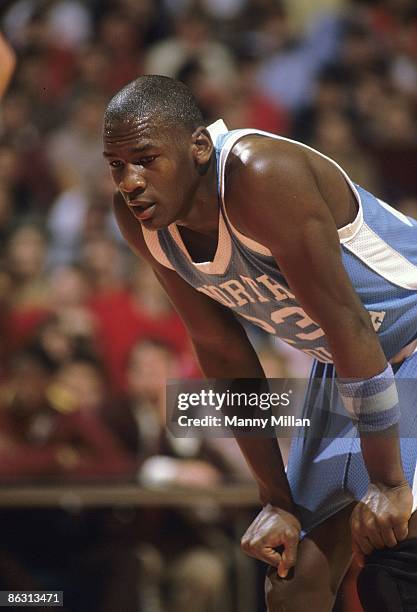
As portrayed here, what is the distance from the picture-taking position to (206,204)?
2.38 meters

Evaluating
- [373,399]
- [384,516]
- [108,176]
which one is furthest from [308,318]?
[108,176]

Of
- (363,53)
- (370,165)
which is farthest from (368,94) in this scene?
(370,165)

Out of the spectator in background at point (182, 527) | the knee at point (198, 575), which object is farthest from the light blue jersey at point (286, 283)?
the knee at point (198, 575)

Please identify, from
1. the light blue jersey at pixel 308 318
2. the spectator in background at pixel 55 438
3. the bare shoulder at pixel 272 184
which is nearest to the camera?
the bare shoulder at pixel 272 184

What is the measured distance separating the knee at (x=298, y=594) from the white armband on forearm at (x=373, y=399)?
0.47m

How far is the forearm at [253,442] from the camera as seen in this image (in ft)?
8.73

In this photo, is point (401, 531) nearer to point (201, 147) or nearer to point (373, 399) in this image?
point (373, 399)

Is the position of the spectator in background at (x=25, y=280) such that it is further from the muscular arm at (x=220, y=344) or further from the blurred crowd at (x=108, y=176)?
the muscular arm at (x=220, y=344)

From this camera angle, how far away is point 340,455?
2609mm

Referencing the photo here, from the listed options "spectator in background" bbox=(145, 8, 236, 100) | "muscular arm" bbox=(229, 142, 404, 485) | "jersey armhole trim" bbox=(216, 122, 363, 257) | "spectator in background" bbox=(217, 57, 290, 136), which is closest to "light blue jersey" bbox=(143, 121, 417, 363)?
"jersey armhole trim" bbox=(216, 122, 363, 257)

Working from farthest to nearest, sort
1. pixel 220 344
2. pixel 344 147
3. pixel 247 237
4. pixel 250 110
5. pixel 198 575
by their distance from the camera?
1. pixel 250 110
2. pixel 344 147
3. pixel 198 575
4. pixel 220 344
5. pixel 247 237

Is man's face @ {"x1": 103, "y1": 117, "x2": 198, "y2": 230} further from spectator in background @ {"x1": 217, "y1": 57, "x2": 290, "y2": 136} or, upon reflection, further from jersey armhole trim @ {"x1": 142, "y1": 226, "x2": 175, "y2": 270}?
spectator in background @ {"x1": 217, "y1": 57, "x2": 290, "y2": 136}

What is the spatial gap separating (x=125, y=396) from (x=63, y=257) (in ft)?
5.06

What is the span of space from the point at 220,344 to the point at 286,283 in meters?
0.40
